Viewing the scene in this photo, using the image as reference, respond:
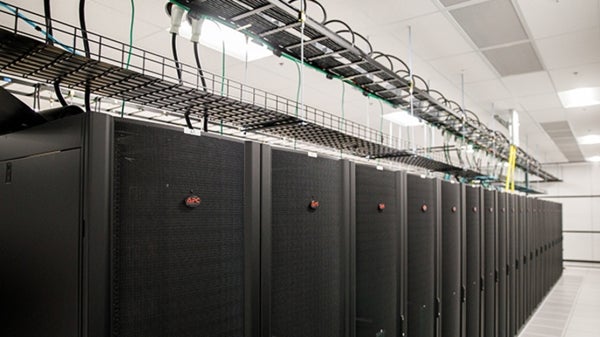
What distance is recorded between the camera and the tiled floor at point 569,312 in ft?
15.1

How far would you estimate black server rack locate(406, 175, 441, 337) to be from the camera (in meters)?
1.95

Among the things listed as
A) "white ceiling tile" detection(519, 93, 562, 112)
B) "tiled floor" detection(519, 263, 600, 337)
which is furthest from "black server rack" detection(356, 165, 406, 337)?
"white ceiling tile" detection(519, 93, 562, 112)

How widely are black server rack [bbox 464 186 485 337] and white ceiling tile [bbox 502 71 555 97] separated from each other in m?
1.57

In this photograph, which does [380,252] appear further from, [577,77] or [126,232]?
[577,77]

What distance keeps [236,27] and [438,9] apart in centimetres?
161

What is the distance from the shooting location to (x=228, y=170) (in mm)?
980

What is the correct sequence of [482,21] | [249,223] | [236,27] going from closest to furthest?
1. [249,223]
2. [236,27]
3. [482,21]

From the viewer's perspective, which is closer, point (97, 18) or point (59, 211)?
point (59, 211)

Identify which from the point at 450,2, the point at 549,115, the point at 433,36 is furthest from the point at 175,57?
the point at 549,115

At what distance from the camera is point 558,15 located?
2740 millimetres

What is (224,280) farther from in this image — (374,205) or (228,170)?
(374,205)

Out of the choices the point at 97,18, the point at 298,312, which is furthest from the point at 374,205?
the point at 97,18

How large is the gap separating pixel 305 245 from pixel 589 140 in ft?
27.6

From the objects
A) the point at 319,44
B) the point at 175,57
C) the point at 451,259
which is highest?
the point at 319,44
